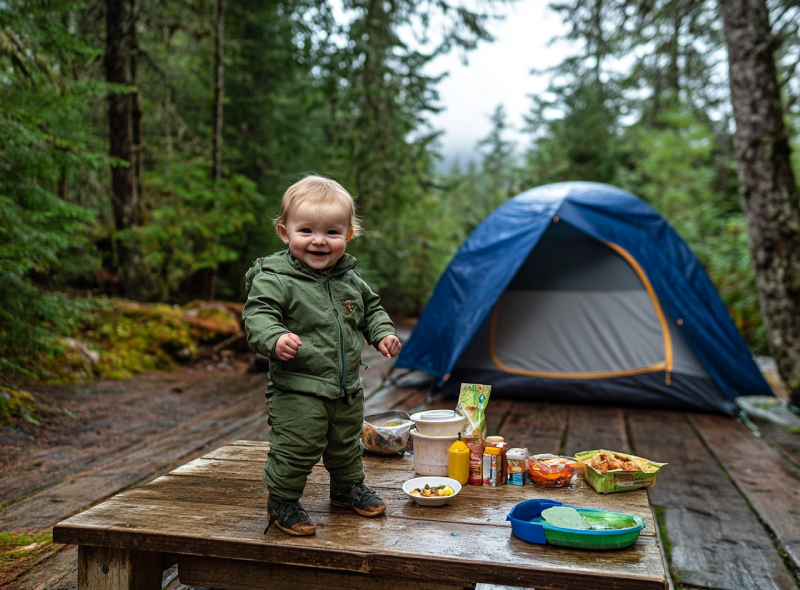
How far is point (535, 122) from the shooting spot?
18.5 meters

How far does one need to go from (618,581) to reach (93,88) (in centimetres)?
473

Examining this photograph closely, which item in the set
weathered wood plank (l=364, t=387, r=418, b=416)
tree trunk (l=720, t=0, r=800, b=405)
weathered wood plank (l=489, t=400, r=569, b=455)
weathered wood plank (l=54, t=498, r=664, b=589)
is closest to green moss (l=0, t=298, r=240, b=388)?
weathered wood plank (l=364, t=387, r=418, b=416)

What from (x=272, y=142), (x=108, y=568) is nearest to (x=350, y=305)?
(x=108, y=568)

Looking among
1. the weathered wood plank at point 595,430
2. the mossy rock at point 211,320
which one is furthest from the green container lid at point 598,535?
the mossy rock at point 211,320

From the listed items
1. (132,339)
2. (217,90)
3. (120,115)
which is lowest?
(132,339)

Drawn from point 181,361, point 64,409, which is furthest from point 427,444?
point 181,361

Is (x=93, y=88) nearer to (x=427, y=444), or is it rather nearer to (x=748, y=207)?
(x=427, y=444)

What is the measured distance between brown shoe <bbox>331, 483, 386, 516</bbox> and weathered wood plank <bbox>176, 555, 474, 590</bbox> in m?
0.18

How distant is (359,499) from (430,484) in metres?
0.26

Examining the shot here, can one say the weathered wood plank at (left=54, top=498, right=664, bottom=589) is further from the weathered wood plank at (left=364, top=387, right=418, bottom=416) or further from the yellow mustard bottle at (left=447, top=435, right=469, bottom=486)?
the weathered wood plank at (left=364, top=387, right=418, bottom=416)

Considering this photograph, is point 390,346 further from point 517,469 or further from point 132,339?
point 132,339

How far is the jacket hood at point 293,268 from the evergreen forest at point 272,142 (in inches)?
99.6

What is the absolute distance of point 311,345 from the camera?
1.76 meters

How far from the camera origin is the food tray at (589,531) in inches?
60.4
